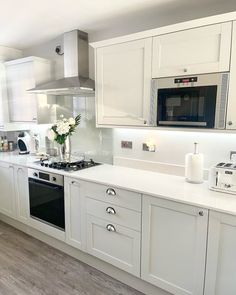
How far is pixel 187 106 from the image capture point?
186 centimetres

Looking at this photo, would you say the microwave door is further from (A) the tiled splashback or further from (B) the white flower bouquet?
(B) the white flower bouquet

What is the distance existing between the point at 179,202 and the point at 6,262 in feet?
6.42

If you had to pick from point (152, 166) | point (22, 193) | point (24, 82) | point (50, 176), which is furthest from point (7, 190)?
point (152, 166)

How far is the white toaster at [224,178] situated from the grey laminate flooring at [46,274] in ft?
3.82

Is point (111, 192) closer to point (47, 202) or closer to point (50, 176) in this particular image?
point (50, 176)

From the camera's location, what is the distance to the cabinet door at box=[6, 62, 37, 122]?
3033 mm

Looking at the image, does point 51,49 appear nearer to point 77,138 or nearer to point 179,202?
point 77,138

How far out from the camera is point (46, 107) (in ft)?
10.2

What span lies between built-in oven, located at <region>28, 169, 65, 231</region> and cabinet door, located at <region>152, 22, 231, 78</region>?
1.48 m

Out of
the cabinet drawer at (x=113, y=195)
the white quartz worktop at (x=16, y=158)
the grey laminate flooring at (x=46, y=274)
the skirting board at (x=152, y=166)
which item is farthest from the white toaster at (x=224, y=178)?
the white quartz worktop at (x=16, y=158)

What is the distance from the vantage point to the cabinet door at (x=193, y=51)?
166 centimetres

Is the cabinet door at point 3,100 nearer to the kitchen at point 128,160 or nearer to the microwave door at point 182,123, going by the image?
the kitchen at point 128,160

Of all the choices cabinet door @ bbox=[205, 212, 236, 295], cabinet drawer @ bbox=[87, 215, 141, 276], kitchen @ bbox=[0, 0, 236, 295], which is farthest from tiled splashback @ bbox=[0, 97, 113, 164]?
cabinet door @ bbox=[205, 212, 236, 295]

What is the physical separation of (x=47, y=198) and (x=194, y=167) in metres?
1.60
